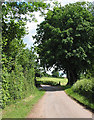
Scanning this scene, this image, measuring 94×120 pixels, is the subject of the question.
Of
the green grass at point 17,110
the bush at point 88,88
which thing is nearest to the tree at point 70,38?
the bush at point 88,88

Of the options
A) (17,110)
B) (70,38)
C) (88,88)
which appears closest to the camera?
(17,110)

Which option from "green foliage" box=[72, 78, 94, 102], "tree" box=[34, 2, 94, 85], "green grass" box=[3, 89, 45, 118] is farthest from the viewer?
"tree" box=[34, 2, 94, 85]

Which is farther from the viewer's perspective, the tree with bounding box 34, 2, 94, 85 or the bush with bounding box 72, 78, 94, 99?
the tree with bounding box 34, 2, 94, 85

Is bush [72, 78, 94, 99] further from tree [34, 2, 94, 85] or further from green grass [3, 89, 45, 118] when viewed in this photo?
tree [34, 2, 94, 85]

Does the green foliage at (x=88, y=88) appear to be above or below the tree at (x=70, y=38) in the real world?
below

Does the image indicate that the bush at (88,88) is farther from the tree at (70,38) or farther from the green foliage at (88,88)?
the tree at (70,38)

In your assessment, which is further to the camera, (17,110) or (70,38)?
(70,38)

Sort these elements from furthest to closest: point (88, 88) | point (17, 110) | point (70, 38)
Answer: point (70, 38) < point (88, 88) < point (17, 110)

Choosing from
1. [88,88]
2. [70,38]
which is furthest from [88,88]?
[70,38]

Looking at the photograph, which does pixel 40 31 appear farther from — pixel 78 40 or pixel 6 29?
pixel 6 29

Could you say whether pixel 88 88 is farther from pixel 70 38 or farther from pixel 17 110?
pixel 70 38

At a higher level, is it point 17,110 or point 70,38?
point 70,38

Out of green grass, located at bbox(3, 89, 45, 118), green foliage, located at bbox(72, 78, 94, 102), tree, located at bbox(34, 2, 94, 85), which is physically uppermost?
tree, located at bbox(34, 2, 94, 85)

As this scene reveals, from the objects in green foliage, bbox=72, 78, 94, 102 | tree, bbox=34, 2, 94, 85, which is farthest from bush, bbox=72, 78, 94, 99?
tree, bbox=34, 2, 94, 85
